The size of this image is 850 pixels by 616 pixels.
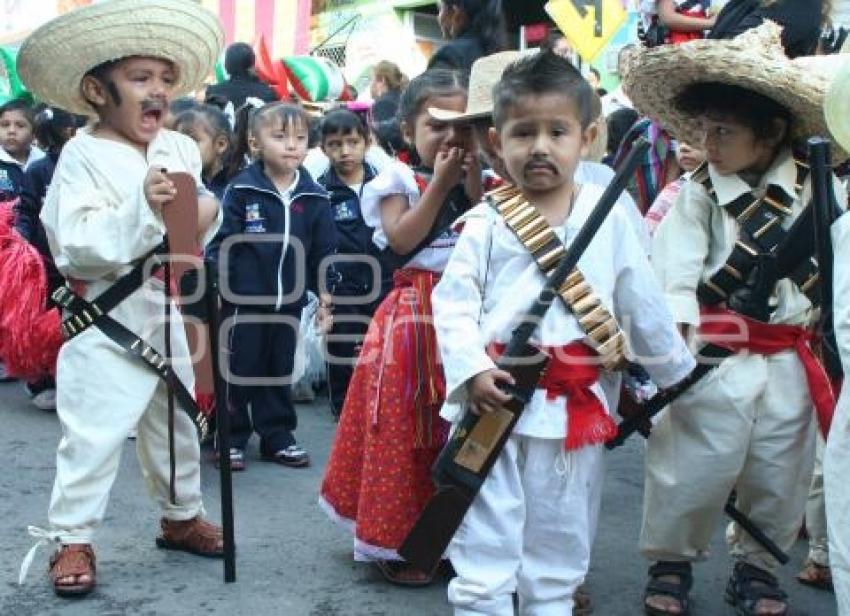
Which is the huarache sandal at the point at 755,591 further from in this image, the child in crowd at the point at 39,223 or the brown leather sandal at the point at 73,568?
the child in crowd at the point at 39,223

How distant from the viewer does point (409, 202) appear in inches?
143

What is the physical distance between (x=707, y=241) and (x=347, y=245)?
331cm

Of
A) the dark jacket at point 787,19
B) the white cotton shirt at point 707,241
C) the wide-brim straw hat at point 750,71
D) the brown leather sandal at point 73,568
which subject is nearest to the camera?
the wide-brim straw hat at point 750,71

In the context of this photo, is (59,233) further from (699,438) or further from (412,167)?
(699,438)

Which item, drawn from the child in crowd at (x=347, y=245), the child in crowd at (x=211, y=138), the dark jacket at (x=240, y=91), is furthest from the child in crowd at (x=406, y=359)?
the dark jacket at (x=240, y=91)

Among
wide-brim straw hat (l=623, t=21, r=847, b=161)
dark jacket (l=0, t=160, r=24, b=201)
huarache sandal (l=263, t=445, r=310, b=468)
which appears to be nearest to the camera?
wide-brim straw hat (l=623, t=21, r=847, b=161)

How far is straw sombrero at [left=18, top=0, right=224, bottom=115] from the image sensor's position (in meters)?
3.58

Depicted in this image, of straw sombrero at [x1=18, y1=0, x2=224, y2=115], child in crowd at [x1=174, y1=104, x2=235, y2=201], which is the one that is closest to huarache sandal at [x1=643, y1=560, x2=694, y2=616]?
straw sombrero at [x1=18, y1=0, x2=224, y2=115]

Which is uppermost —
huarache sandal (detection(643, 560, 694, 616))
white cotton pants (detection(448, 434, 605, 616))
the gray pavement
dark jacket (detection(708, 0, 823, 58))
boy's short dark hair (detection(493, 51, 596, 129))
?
dark jacket (detection(708, 0, 823, 58))

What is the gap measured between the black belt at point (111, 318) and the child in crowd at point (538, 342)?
3.76 feet

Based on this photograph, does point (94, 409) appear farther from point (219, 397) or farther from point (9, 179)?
point (9, 179)

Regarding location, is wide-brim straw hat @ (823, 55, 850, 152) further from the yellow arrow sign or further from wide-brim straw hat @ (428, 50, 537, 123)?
the yellow arrow sign

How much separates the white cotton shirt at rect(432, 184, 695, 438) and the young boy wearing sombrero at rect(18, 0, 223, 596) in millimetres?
1047

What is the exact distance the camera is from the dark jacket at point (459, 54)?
13.6 ft
